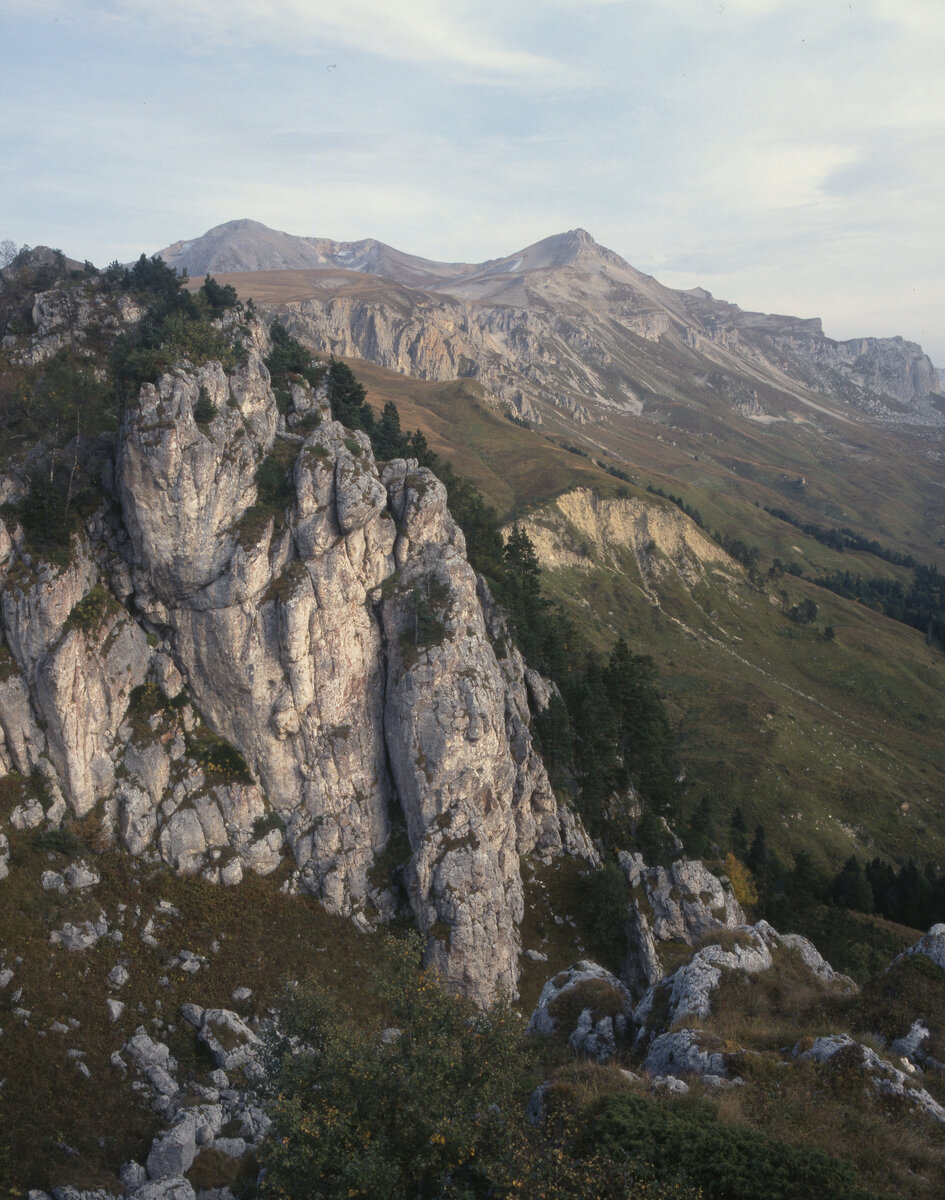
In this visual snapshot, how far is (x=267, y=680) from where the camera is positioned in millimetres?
49750

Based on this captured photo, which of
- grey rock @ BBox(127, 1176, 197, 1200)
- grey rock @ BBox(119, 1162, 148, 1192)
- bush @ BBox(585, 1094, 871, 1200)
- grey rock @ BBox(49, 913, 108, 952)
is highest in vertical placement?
bush @ BBox(585, 1094, 871, 1200)

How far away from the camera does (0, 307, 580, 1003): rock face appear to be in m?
44.2

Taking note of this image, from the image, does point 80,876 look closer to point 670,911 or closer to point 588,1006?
point 588,1006

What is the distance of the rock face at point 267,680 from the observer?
44.2 meters

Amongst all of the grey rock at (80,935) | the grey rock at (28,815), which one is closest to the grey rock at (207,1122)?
the grey rock at (80,935)

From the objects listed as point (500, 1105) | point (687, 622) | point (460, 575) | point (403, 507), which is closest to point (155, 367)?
point (403, 507)

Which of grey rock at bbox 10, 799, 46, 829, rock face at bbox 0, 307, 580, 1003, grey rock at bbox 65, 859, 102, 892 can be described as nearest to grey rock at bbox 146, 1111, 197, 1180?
grey rock at bbox 65, 859, 102, 892

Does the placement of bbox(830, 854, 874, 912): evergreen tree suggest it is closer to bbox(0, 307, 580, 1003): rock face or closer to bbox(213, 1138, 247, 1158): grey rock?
bbox(0, 307, 580, 1003): rock face

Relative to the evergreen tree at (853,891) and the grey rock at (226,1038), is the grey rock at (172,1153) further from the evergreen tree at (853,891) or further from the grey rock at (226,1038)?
the evergreen tree at (853,891)

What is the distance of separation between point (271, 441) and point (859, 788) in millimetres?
93360

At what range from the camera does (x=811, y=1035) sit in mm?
23078

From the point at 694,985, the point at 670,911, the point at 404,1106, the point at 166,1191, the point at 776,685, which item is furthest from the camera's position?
the point at 776,685

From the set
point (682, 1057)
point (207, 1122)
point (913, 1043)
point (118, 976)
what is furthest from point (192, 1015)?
point (913, 1043)

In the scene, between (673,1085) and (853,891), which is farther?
(853,891)
